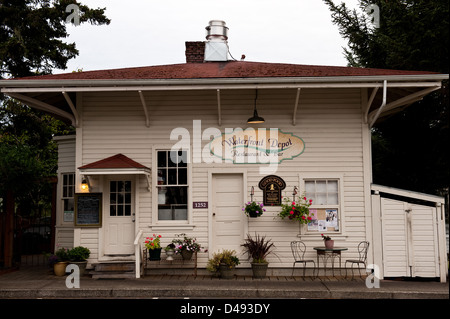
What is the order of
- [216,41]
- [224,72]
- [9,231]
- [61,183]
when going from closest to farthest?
[224,72]
[9,231]
[61,183]
[216,41]

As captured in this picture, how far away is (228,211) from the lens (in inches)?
463

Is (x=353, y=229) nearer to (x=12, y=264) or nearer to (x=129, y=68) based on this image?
(x=129, y=68)

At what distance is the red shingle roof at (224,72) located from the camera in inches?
448

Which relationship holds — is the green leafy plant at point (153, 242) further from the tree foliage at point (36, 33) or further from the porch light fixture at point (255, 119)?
the tree foliage at point (36, 33)

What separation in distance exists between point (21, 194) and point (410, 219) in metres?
9.78

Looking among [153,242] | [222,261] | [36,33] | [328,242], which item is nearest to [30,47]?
[36,33]

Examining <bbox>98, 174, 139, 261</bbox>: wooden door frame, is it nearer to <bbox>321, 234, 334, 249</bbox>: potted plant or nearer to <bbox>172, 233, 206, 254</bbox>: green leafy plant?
<bbox>172, 233, 206, 254</bbox>: green leafy plant

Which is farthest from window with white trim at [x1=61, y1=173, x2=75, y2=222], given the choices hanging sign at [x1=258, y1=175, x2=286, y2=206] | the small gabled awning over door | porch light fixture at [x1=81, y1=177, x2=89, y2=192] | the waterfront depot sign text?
hanging sign at [x1=258, y1=175, x2=286, y2=206]

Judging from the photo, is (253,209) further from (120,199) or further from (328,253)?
(120,199)

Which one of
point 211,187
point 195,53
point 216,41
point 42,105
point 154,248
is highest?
point 216,41

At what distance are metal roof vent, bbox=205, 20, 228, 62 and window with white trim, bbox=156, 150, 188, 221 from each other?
4045 millimetres

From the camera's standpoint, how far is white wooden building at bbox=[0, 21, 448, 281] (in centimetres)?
1141

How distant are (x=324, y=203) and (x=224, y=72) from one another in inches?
163

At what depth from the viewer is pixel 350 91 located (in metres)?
11.8
